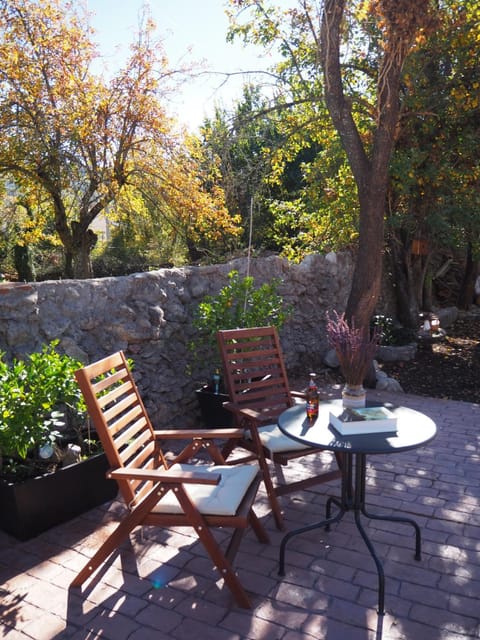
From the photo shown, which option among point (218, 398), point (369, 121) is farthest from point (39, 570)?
point (369, 121)

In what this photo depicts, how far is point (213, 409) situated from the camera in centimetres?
446

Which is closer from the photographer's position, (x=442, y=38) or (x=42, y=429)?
(x=42, y=429)

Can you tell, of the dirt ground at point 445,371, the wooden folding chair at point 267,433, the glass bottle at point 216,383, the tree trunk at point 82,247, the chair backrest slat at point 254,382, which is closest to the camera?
the wooden folding chair at point 267,433

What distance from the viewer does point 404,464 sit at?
387 centimetres

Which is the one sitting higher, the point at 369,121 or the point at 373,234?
the point at 369,121

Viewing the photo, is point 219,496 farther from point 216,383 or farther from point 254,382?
point 216,383

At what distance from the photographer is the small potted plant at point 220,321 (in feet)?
14.7

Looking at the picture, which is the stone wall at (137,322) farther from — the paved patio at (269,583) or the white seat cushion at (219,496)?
the white seat cushion at (219,496)

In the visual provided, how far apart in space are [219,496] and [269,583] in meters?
0.49

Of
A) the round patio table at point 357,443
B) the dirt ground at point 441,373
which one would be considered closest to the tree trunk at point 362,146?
the dirt ground at point 441,373

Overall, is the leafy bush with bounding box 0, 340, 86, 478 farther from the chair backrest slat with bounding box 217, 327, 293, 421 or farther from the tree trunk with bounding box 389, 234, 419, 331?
the tree trunk with bounding box 389, 234, 419, 331

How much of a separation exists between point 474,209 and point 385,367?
237 centimetres

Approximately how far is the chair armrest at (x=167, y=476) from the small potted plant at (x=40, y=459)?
2.38 feet

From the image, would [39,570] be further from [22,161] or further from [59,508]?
[22,161]
